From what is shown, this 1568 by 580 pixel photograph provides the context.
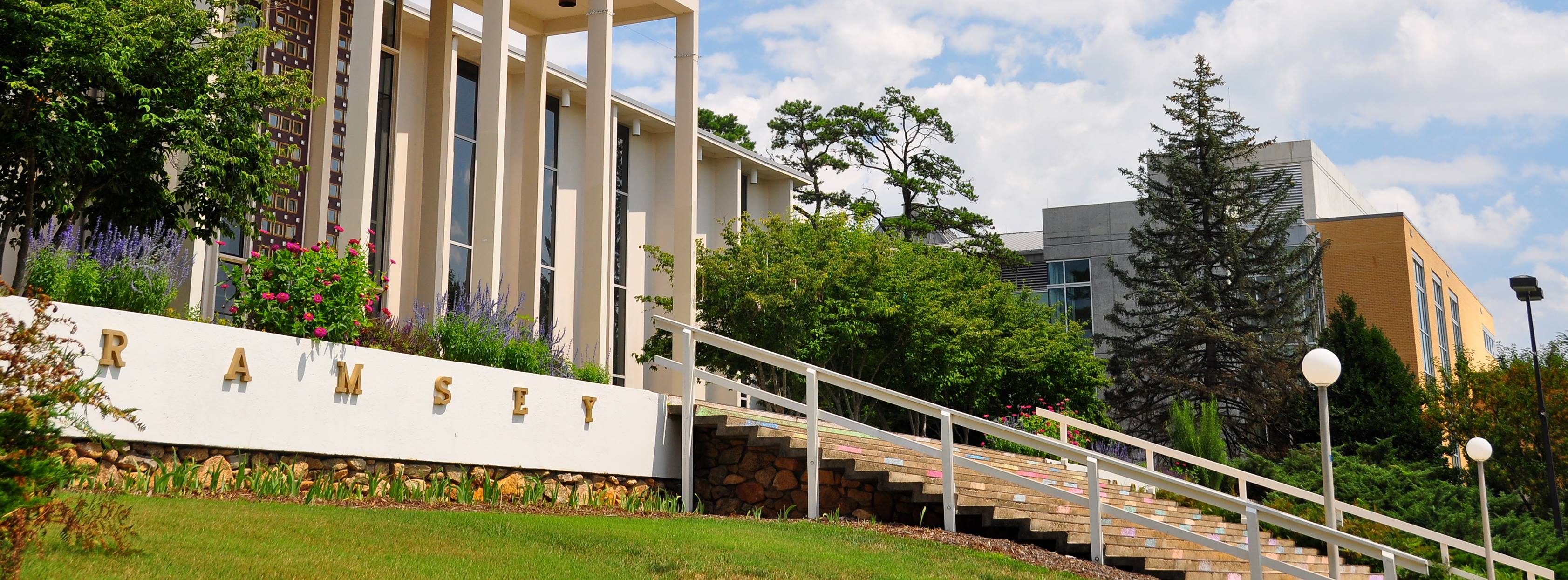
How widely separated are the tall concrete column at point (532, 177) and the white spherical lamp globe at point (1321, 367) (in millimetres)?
8714

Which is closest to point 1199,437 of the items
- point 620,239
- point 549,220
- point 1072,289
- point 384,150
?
point 620,239

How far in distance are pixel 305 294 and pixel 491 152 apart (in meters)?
5.39

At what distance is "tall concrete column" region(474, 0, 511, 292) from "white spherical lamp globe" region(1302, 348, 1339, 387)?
30.0ft

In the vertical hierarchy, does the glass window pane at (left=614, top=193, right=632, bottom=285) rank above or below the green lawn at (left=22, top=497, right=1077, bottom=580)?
above

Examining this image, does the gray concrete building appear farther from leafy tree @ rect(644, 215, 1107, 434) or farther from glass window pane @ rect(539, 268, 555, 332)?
glass window pane @ rect(539, 268, 555, 332)

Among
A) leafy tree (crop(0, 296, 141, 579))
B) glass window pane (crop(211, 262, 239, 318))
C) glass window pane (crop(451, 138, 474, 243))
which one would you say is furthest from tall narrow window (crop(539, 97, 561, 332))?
leafy tree (crop(0, 296, 141, 579))

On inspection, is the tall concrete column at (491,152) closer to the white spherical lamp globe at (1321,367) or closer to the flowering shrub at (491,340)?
the flowering shrub at (491,340)

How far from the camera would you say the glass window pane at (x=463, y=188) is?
21562 mm

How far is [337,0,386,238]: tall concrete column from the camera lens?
13.5 meters

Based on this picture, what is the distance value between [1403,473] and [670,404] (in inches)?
593

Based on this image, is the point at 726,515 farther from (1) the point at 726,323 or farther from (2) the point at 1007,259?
(2) the point at 1007,259

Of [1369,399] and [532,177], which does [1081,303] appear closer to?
[1369,399]

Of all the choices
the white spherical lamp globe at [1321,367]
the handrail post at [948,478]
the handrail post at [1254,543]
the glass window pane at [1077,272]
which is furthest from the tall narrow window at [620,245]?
the glass window pane at [1077,272]

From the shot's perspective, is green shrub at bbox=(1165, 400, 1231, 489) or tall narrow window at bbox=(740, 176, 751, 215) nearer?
green shrub at bbox=(1165, 400, 1231, 489)
